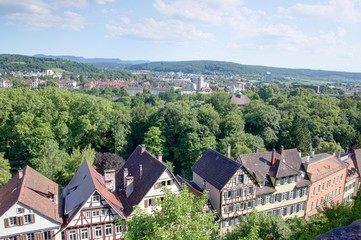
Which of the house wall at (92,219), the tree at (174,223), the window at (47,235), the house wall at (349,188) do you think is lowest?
the house wall at (349,188)

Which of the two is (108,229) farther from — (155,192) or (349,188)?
(349,188)

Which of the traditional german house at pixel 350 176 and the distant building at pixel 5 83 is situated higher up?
Answer: the distant building at pixel 5 83

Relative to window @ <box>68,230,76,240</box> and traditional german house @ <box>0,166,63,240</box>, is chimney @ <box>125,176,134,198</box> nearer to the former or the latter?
window @ <box>68,230,76,240</box>

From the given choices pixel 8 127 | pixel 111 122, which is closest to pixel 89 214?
pixel 111 122

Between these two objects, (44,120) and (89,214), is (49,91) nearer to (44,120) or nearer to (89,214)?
(44,120)

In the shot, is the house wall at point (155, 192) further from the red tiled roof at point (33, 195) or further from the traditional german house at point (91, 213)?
the red tiled roof at point (33, 195)

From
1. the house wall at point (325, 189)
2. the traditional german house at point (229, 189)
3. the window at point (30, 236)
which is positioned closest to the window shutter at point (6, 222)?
the window at point (30, 236)

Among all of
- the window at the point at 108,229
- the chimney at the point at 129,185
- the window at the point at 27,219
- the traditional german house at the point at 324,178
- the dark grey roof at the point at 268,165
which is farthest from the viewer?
the traditional german house at the point at 324,178

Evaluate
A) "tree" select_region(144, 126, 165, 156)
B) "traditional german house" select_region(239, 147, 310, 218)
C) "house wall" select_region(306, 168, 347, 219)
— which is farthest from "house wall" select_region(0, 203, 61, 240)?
"house wall" select_region(306, 168, 347, 219)
